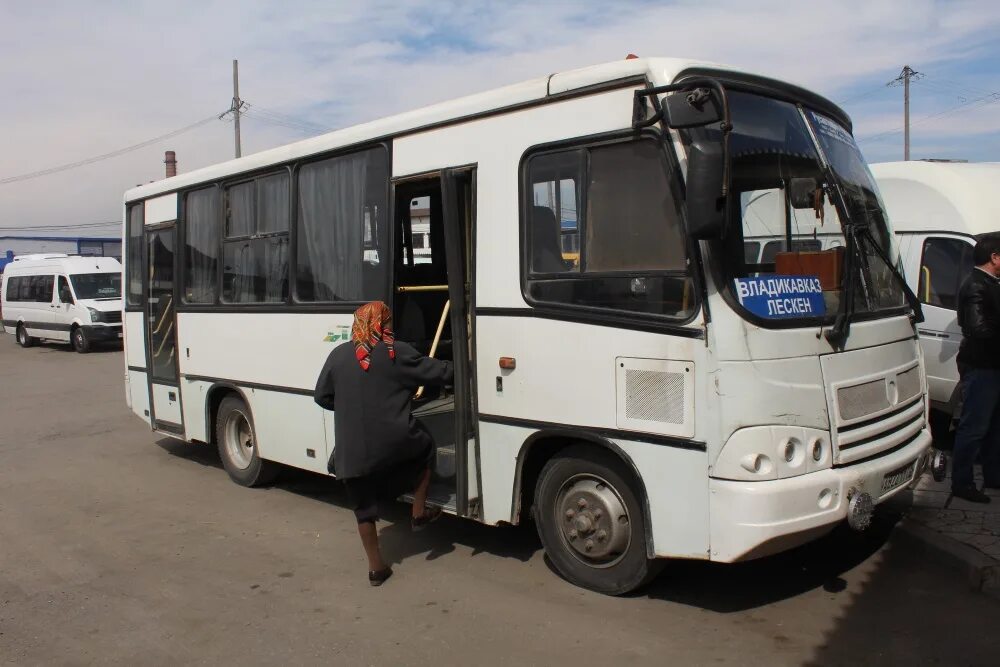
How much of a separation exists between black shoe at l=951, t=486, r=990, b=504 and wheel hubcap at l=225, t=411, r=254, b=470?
587 cm

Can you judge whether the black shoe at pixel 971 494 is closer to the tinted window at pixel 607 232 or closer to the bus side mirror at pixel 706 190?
the tinted window at pixel 607 232

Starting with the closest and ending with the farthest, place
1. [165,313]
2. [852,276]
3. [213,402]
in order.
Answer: [852,276] → [213,402] → [165,313]

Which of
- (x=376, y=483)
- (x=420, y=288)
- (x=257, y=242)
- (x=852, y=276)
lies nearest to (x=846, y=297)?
(x=852, y=276)

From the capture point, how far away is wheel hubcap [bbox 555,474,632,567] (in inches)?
178

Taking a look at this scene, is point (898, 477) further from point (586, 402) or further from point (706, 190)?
point (706, 190)

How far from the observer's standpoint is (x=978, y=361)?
5.73 m

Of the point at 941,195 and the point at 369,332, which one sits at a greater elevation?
the point at 941,195

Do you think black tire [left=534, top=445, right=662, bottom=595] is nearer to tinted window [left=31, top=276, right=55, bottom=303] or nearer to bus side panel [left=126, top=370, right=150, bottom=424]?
bus side panel [left=126, top=370, right=150, bottom=424]

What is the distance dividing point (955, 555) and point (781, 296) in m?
2.05

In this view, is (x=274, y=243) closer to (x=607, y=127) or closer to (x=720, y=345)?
(x=607, y=127)

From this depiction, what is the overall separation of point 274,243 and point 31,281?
2219 centimetres

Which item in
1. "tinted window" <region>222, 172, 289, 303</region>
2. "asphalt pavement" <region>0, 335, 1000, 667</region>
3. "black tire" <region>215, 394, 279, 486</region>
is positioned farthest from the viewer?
"black tire" <region>215, 394, 279, 486</region>

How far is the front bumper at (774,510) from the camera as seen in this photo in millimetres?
3865

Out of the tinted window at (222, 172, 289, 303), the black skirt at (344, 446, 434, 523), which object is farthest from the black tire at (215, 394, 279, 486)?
the black skirt at (344, 446, 434, 523)
